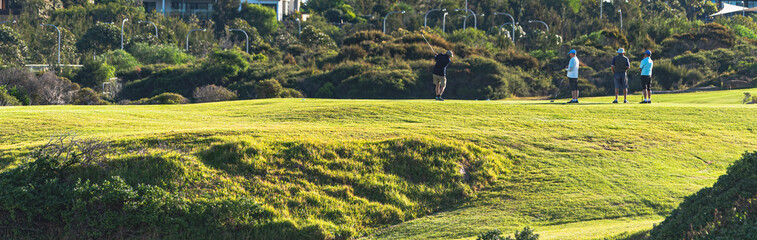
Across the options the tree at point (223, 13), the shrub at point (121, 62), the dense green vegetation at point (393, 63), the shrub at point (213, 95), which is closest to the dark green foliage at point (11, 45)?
the dense green vegetation at point (393, 63)

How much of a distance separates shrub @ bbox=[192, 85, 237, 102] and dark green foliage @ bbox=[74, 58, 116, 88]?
30.9 ft

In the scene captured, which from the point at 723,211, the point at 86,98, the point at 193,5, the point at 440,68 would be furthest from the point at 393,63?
the point at 193,5

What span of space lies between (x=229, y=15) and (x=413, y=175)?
84.7 metres

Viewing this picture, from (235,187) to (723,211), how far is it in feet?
24.2

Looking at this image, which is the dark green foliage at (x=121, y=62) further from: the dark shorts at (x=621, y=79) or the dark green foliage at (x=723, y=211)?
the dark green foliage at (x=723, y=211)

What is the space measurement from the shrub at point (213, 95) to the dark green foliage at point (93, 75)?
30.9ft

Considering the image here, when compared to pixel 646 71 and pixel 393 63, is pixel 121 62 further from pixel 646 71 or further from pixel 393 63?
pixel 646 71

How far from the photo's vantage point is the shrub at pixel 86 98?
3929 centimetres

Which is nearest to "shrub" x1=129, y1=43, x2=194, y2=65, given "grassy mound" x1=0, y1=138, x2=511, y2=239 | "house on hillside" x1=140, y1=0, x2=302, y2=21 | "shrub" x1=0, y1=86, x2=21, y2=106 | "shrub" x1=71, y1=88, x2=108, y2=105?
"shrub" x1=71, y1=88, x2=108, y2=105

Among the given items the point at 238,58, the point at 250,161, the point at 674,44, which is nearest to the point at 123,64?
the point at 238,58

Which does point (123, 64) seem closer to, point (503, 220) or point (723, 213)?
point (503, 220)

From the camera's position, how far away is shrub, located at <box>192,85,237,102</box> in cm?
4047

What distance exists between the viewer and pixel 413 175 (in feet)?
44.9

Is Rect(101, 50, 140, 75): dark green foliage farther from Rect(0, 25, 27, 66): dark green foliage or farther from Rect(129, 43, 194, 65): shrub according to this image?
Rect(0, 25, 27, 66): dark green foliage
